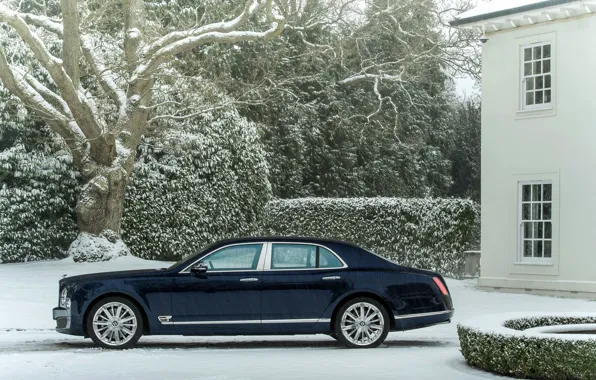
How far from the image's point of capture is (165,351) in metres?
13.6

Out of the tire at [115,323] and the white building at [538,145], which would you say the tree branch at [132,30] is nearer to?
the white building at [538,145]

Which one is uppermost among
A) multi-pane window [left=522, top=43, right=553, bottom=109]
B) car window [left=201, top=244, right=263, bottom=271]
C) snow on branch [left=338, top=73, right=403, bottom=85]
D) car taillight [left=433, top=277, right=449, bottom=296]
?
snow on branch [left=338, top=73, right=403, bottom=85]

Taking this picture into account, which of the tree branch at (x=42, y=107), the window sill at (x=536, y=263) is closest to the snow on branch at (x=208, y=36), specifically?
the tree branch at (x=42, y=107)

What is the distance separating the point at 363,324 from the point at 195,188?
52.7ft

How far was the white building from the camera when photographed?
2311 centimetres

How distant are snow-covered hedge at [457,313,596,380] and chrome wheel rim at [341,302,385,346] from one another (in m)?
1.89

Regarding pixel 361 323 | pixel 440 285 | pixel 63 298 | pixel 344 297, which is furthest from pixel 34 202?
pixel 440 285

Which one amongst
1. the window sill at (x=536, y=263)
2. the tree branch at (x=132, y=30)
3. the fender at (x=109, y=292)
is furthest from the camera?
the tree branch at (x=132, y=30)

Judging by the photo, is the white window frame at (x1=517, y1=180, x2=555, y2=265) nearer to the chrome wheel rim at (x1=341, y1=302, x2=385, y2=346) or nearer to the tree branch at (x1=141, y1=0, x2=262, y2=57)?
the tree branch at (x1=141, y1=0, x2=262, y2=57)

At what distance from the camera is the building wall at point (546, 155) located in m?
23.1

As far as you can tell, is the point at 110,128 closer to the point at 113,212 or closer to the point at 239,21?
the point at 113,212

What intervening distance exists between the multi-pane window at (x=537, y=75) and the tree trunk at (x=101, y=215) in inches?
405

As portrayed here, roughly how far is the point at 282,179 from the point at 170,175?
25.6ft

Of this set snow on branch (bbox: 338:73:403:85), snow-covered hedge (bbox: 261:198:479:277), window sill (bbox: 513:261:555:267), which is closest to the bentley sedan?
window sill (bbox: 513:261:555:267)
